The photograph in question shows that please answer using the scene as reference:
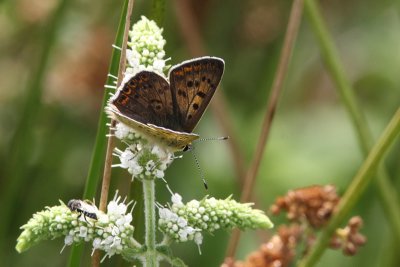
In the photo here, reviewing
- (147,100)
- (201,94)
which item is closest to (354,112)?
(201,94)

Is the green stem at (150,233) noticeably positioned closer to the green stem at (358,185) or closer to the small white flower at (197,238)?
the small white flower at (197,238)

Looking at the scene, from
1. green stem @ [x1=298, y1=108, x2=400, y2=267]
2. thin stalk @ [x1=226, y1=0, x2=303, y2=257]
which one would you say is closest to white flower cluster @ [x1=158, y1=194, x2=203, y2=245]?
green stem @ [x1=298, y1=108, x2=400, y2=267]

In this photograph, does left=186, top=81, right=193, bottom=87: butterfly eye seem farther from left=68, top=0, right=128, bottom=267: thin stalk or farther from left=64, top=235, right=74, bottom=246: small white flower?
left=64, top=235, right=74, bottom=246: small white flower

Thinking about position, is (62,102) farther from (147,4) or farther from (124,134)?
(124,134)

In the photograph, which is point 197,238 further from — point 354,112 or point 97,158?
point 354,112

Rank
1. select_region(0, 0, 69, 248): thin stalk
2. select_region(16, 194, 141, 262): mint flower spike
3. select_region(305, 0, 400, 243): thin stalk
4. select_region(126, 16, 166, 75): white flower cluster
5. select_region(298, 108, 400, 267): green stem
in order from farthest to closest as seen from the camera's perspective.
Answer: select_region(0, 0, 69, 248): thin stalk, select_region(305, 0, 400, 243): thin stalk, select_region(298, 108, 400, 267): green stem, select_region(126, 16, 166, 75): white flower cluster, select_region(16, 194, 141, 262): mint flower spike

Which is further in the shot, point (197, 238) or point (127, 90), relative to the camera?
point (127, 90)
